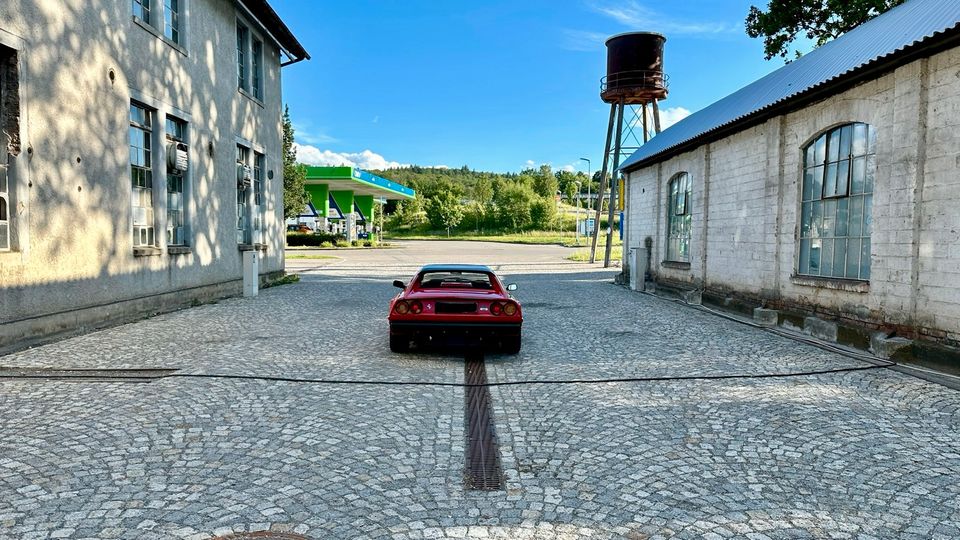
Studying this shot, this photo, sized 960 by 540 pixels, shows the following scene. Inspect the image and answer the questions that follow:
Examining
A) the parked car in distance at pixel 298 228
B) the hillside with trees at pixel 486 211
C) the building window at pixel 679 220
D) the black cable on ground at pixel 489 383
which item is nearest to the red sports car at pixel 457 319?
the black cable on ground at pixel 489 383

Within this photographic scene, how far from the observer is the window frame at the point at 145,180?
33.8 feet

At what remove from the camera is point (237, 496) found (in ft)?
11.3

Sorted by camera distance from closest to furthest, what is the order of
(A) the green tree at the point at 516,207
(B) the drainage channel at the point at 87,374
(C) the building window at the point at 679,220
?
(B) the drainage channel at the point at 87,374
(C) the building window at the point at 679,220
(A) the green tree at the point at 516,207

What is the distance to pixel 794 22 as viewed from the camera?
65.4ft

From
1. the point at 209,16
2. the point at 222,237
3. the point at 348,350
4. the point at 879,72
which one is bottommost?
the point at 348,350

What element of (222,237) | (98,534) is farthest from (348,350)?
(222,237)

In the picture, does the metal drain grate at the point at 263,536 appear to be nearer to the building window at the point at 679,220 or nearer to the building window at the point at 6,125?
the building window at the point at 6,125

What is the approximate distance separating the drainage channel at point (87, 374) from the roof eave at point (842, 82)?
30.4 feet

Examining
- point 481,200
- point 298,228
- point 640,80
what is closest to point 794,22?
point 640,80

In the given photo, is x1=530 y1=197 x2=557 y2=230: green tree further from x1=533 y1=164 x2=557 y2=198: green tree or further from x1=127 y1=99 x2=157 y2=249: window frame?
x1=127 y1=99 x2=157 y2=249: window frame

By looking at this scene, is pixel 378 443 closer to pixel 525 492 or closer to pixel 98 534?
pixel 525 492

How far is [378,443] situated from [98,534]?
71.7 inches

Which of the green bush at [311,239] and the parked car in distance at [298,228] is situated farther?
the parked car in distance at [298,228]

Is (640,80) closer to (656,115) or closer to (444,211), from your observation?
(656,115)
